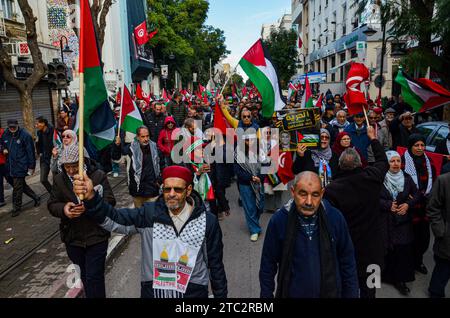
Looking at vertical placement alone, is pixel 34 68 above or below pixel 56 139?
above

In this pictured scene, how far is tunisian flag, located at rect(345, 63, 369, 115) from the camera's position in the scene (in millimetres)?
5542

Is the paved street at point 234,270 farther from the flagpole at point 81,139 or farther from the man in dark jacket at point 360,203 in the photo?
the flagpole at point 81,139

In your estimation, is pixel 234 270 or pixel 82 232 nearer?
pixel 82 232

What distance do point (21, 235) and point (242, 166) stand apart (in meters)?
4.02

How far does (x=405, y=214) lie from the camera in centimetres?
434

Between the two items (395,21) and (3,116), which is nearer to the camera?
(395,21)

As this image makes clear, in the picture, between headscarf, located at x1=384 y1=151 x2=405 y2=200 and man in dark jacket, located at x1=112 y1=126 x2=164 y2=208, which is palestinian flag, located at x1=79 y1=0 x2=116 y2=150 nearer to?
man in dark jacket, located at x1=112 y1=126 x2=164 y2=208

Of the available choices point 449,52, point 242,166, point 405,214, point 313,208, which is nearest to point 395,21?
point 449,52

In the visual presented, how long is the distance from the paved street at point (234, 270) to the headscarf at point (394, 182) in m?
1.16

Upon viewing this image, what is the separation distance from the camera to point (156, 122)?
9812 mm

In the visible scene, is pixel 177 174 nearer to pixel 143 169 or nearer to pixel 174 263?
pixel 174 263

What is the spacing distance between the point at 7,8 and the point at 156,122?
34.6ft

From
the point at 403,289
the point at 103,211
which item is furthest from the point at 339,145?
the point at 103,211

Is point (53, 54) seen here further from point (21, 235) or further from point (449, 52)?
point (449, 52)
